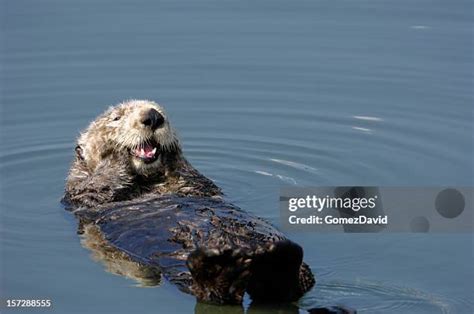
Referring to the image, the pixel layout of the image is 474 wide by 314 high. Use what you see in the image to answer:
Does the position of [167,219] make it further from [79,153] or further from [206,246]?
[79,153]

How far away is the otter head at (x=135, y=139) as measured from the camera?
7113 millimetres

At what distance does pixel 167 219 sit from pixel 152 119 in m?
0.86

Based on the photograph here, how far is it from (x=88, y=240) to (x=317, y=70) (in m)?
3.41

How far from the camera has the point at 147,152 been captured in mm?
7207

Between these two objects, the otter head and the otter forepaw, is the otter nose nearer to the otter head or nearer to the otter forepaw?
the otter head

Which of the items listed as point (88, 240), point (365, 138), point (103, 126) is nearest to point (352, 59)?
point (365, 138)

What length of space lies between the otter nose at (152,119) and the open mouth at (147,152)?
0.43 ft

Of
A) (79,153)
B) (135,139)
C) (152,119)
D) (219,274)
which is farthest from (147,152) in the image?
(219,274)

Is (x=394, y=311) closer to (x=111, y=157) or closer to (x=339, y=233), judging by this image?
(x=339, y=233)

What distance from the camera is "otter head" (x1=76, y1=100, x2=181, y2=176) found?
7.11 metres

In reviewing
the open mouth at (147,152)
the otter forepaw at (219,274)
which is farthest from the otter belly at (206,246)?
the open mouth at (147,152)

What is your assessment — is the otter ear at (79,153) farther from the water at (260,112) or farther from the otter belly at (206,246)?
the otter belly at (206,246)

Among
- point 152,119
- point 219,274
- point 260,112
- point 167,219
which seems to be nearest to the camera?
point 219,274

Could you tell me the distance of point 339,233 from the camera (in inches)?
270
